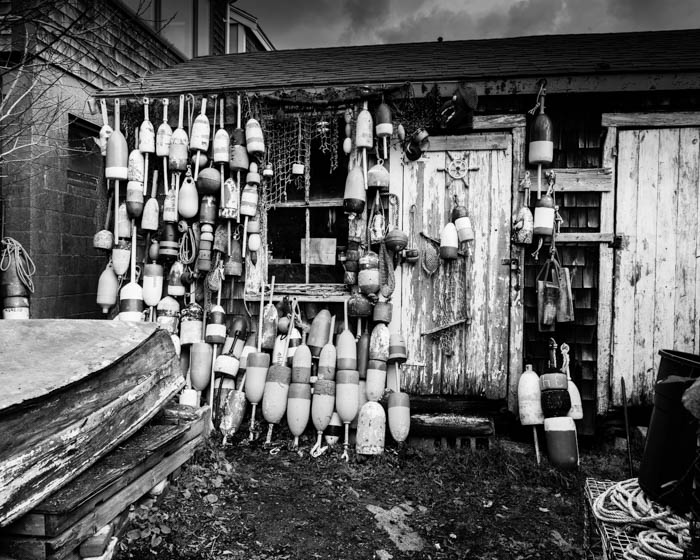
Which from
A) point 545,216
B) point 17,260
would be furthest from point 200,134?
point 545,216

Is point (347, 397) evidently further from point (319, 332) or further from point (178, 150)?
point (178, 150)

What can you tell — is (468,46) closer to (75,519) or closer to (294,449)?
→ (294,449)

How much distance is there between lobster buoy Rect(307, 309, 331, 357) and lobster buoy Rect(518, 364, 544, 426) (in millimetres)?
1618

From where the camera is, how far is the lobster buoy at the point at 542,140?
13.6 ft

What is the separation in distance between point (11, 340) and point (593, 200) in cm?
413

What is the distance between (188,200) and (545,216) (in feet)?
9.83

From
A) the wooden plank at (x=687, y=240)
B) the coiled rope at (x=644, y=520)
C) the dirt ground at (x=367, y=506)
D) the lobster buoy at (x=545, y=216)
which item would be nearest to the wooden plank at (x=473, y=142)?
the lobster buoy at (x=545, y=216)

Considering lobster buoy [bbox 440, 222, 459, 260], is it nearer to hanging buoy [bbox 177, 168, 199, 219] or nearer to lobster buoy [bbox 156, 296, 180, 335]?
hanging buoy [bbox 177, 168, 199, 219]

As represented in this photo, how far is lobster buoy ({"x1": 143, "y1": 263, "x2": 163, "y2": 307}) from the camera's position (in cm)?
465

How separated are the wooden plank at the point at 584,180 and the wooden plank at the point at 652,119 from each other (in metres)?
0.38

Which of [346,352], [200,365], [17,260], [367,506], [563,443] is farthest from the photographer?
[17,260]

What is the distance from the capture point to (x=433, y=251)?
4438 mm

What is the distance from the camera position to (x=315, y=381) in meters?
4.33

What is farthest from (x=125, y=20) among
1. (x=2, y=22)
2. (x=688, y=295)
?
(x=688, y=295)
